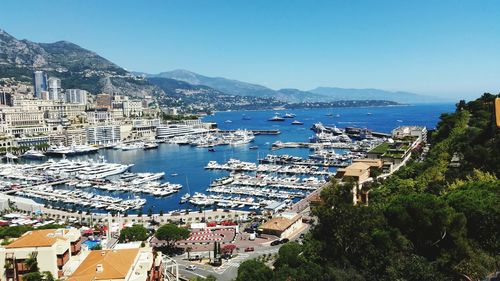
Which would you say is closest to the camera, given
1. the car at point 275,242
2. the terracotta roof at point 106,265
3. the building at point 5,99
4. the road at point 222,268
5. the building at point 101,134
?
the terracotta roof at point 106,265

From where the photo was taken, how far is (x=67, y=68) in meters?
145

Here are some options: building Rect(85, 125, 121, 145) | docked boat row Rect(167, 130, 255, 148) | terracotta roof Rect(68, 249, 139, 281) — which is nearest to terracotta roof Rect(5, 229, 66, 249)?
terracotta roof Rect(68, 249, 139, 281)

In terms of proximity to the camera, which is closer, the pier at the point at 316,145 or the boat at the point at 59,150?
the pier at the point at 316,145

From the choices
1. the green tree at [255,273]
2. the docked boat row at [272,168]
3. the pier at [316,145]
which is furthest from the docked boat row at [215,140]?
the green tree at [255,273]

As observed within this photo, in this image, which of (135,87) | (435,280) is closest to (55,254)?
(435,280)

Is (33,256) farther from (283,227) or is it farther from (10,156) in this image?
(10,156)

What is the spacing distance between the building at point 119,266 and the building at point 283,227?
28.9 feet

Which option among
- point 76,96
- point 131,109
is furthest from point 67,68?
point 131,109

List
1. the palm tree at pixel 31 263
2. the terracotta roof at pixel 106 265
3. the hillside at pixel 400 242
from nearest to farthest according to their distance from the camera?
the terracotta roof at pixel 106 265, the hillside at pixel 400 242, the palm tree at pixel 31 263

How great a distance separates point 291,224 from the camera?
20094 millimetres

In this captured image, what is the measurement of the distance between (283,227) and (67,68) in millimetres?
142283

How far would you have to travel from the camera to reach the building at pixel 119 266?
29.8 ft

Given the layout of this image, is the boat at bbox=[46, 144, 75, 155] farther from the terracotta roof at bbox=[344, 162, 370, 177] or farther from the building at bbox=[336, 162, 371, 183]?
the terracotta roof at bbox=[344, 162, 370, 177]

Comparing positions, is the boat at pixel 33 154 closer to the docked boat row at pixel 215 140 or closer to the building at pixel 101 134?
the building at pixel 101 134
